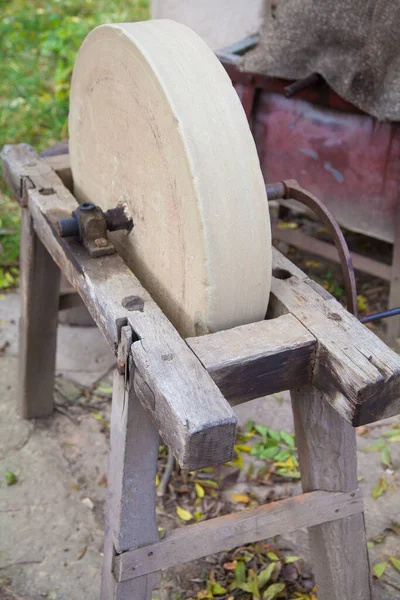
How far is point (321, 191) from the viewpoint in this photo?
318 centimetres

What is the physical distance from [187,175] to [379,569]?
4.93 ft

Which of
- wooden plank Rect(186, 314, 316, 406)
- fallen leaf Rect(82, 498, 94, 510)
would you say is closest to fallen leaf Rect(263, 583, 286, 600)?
fallen leaf Rect(82, 498, 94, 510)

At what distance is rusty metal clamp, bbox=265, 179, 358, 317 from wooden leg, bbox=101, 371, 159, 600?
1.93 feet

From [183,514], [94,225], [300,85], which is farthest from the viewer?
[300,85]

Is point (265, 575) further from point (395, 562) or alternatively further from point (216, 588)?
point (395, 562)

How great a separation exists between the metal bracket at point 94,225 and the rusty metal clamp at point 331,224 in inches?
16.7

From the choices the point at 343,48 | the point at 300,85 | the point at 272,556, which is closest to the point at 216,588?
the point at 272,556

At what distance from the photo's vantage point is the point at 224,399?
1.39m

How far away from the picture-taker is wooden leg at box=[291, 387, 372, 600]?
1.83 m

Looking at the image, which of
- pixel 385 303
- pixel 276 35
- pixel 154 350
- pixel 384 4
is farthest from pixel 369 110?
pixel 154 350

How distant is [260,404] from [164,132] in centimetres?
171

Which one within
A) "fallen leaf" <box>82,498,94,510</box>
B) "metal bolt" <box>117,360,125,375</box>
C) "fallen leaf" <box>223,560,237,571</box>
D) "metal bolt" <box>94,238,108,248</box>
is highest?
"metal bolt" <box>94,238,108,248</box>

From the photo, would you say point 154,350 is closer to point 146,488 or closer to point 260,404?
point 146,488

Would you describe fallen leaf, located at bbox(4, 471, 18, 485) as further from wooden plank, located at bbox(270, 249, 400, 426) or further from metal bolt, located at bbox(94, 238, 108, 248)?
wooden plank, located at bbox(270, 249, 400, 426)
